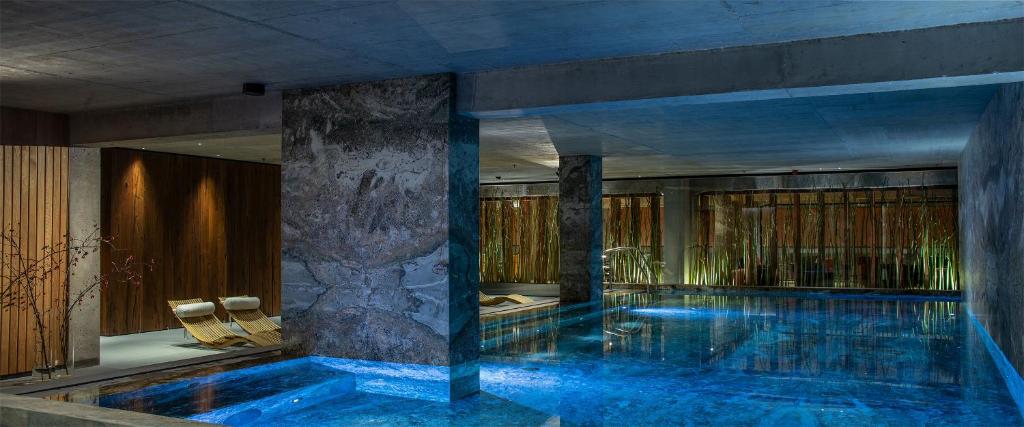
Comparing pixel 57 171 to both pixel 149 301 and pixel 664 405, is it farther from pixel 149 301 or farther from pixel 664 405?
pixel 664 405

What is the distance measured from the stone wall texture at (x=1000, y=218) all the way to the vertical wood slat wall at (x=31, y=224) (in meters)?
8.04

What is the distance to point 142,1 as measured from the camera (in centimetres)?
434

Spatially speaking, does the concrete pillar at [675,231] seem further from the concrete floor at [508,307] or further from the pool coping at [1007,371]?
the pool coping at [1007,371]

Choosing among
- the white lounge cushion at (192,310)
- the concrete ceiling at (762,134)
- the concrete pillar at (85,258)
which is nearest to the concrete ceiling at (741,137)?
the concrete ceiling at (762,134)

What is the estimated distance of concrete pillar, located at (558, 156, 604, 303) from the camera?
13.6 metres

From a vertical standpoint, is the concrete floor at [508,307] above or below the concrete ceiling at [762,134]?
below

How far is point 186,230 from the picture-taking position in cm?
1225

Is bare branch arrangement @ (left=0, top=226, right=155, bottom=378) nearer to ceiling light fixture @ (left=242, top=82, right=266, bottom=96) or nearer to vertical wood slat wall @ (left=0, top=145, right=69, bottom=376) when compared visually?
vertical wood slat wall @ (left=0, top=145, right=69, bottom=376)

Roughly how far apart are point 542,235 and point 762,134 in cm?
933

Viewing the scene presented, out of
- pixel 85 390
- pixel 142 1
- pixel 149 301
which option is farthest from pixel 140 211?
pixel 142 1

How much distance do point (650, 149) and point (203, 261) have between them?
6.69 metres

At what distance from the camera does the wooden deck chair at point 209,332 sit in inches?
376

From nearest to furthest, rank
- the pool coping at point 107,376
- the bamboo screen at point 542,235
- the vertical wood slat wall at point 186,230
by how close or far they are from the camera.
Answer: the pool coping at point 107,376, the vertical wood slat wall at point 186,230, the bamboo screen at point 542,235

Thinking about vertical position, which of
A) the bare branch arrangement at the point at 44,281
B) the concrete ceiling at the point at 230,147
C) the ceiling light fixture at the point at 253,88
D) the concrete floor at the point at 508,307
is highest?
the concrete ceiling at the point at 230,147
